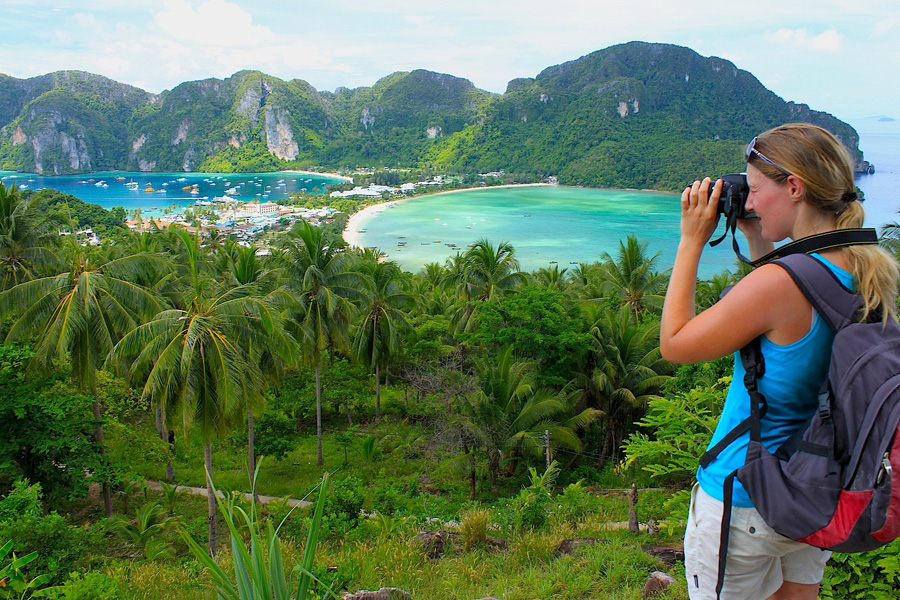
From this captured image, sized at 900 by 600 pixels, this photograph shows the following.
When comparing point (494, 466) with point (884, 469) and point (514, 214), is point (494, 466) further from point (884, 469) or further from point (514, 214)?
point (514, 214)

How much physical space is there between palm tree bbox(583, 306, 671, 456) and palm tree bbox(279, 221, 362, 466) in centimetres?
601

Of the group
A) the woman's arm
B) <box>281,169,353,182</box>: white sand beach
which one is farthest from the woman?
<box>281,169,353,182</box>: white sand beach

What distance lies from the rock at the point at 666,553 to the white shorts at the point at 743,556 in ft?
8.86

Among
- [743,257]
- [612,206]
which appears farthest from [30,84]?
[743,257]

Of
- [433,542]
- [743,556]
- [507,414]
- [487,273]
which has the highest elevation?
[743,556]

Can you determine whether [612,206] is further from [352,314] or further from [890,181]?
[352,314]

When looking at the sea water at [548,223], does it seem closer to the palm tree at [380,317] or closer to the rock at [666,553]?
the palm tree at [380,317]

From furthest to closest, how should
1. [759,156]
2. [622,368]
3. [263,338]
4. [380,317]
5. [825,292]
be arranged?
[380,317]
[622,368]
[263,338]
[759,156]
[825,292]

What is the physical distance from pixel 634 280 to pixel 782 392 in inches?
653

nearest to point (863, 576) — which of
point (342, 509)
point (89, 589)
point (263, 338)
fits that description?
point (89, 589)

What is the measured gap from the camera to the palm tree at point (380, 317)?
15.8 meters

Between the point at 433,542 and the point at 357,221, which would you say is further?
the point at 357,221

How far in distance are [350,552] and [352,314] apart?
9.25m

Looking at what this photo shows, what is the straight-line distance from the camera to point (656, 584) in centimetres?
341
